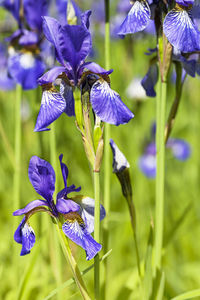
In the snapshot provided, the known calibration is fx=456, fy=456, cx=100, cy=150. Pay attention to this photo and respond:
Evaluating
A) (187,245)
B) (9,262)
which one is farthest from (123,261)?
(9,262)

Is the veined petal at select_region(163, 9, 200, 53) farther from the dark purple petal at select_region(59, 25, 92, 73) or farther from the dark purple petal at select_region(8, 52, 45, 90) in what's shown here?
the dark purple petal at select_region(8, 52, 45, 90)

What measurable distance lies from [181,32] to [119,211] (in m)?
1.88

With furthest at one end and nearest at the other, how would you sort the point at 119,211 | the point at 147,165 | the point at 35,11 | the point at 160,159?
the point at 147,165, the point at 119,211, the point at 35,11, the point at 160,159

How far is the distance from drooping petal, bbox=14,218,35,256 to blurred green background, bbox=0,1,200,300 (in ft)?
1.24

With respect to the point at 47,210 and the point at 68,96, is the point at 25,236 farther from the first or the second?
the point at 68,96

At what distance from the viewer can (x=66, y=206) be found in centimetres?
98

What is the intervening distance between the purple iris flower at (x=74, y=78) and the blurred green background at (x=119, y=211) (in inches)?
24.2

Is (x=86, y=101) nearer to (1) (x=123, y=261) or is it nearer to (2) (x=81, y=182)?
(1) (x=123, y=261)

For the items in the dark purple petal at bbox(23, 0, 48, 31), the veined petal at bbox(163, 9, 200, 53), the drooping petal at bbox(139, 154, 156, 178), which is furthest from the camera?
the drooping petal at bbox(139, 154, 156, 178)

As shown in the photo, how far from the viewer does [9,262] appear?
2.31 metres

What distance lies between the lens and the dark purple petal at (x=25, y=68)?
169 cm

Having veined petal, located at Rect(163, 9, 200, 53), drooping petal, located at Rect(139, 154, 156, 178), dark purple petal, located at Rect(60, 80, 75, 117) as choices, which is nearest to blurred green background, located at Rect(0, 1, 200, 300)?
drooping petal, located at Rect(139, 154, 156, 178)

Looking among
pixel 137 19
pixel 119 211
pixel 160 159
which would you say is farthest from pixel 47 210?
pixel 119 211

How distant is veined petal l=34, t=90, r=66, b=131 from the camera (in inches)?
37.3
